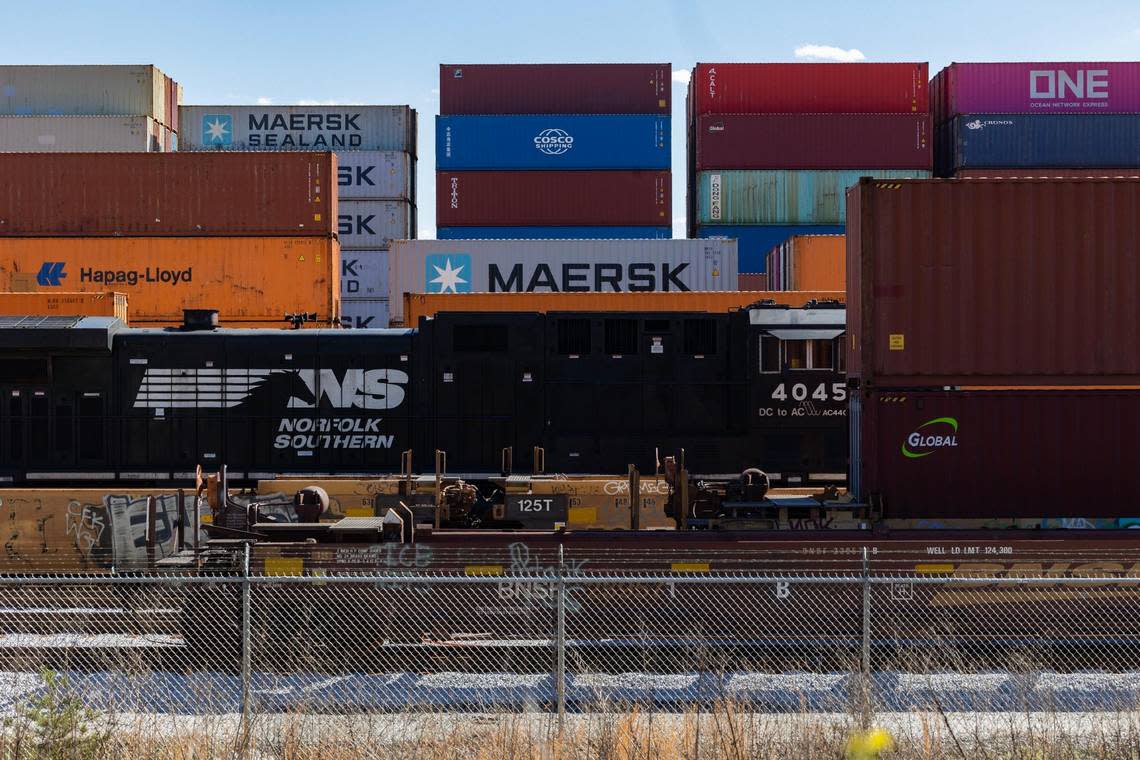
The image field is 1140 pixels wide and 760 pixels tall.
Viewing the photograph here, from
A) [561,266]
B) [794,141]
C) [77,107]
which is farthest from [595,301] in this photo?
[77,107]

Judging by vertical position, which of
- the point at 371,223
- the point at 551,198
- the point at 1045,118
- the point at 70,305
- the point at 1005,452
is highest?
the point at 1045,118

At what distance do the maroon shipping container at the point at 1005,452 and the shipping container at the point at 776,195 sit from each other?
91.6 ft

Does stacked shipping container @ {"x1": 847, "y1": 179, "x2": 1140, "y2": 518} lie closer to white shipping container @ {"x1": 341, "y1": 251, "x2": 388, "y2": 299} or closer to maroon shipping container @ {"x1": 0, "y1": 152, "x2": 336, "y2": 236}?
maroon shipping container @ {"x1": 0, "y1": 152, "x2": 336, "y2": 236}

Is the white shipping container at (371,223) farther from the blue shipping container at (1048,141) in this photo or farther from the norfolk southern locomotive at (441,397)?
the norfolk southern locomotive at (441,397)

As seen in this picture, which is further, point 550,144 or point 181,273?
point 550,144

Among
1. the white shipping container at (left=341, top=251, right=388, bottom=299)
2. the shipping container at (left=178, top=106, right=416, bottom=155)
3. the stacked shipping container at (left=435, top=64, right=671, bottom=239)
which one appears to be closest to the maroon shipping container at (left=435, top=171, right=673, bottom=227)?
the stacked shipping container at (left=435, top=64, right=671, bottom=239)

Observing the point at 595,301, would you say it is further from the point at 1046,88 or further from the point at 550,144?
the point at 1046,88

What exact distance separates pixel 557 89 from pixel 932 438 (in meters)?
32.1

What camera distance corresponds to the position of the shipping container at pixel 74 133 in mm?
42875

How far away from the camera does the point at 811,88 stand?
38.9m

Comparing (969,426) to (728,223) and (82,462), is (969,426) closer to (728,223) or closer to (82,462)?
(82,462)

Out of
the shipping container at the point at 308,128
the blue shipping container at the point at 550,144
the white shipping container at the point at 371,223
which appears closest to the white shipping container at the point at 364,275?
the white shipping container at the point at 371,223

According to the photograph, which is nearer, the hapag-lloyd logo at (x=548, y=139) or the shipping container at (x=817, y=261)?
the shipping container at (x=817, y=261)

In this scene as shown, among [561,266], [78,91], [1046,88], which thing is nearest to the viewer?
[561,266]
